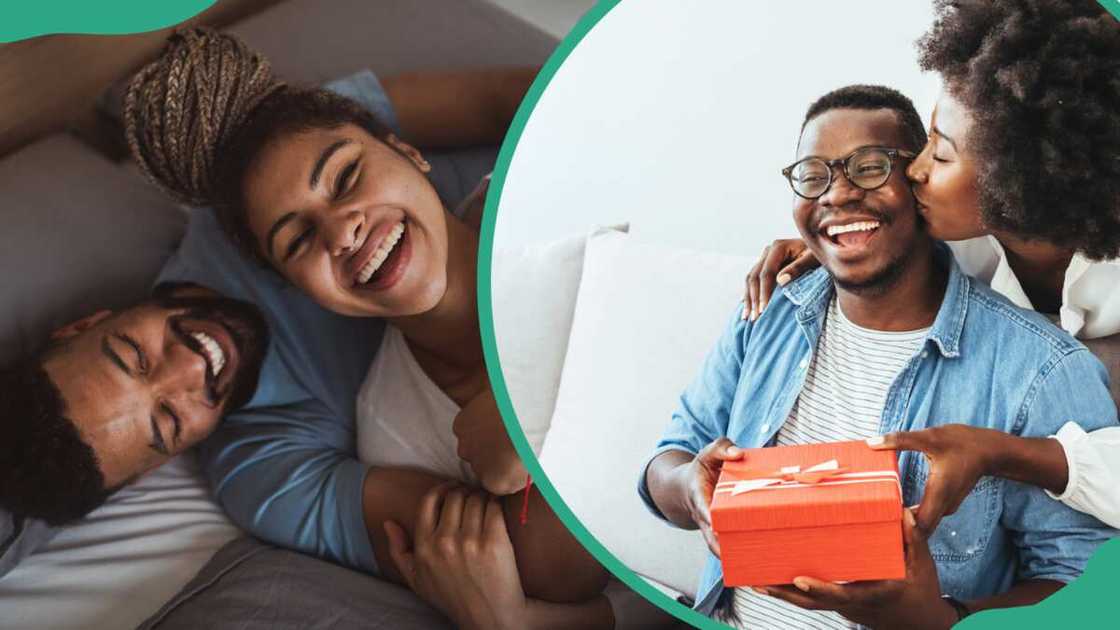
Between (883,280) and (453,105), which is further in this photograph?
(453,105)

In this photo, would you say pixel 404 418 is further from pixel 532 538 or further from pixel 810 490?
pixel 810 490

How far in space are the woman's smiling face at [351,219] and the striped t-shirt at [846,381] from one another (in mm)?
382

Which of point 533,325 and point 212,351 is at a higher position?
point 533,325

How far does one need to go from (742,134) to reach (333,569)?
1.92ft

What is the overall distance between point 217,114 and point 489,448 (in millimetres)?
421

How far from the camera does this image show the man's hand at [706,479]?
2.46ft

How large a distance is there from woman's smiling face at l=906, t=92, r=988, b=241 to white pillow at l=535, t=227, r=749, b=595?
0.13 meters

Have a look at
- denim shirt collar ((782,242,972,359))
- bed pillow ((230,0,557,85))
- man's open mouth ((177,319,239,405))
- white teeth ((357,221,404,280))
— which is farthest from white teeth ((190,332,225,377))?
denim shirt collar ((782,242,972,359))

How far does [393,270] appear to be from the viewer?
0.97m

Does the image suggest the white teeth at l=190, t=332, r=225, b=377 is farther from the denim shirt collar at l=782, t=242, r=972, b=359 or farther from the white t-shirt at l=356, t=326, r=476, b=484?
the denim shirt collar at l=782, t=242, r=972, b=359

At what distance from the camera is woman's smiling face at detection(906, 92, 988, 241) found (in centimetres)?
71

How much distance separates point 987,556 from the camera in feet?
2.44

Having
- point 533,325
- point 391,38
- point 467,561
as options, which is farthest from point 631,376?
point 391,38

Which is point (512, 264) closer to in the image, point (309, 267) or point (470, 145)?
point (309, 267)
